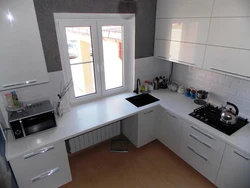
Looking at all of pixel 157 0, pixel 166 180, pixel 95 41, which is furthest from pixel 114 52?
pixel 166 180

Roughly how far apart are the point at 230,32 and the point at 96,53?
5.48 feet

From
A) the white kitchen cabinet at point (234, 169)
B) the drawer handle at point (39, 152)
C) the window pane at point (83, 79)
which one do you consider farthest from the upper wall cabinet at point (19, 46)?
the white kitchen cabinet at point (234, 169)

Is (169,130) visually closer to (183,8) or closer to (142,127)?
(142,127)

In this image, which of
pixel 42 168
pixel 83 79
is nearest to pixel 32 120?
pixel 42 168

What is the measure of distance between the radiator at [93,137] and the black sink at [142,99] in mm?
575

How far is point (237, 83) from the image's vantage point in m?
2.18

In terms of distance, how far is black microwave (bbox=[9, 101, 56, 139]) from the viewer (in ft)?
5.81

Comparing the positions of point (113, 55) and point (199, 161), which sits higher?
point (113, 55)

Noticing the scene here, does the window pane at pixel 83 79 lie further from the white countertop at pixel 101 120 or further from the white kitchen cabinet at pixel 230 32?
the white kitchen cabinet at pixel 230 32

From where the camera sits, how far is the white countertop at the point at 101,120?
177 cm

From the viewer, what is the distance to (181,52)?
2.39 m

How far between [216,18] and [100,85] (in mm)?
1750

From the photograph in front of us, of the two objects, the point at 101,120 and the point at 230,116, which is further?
the point at 101,120

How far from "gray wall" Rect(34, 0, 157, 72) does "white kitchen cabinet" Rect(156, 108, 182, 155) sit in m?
1.13
